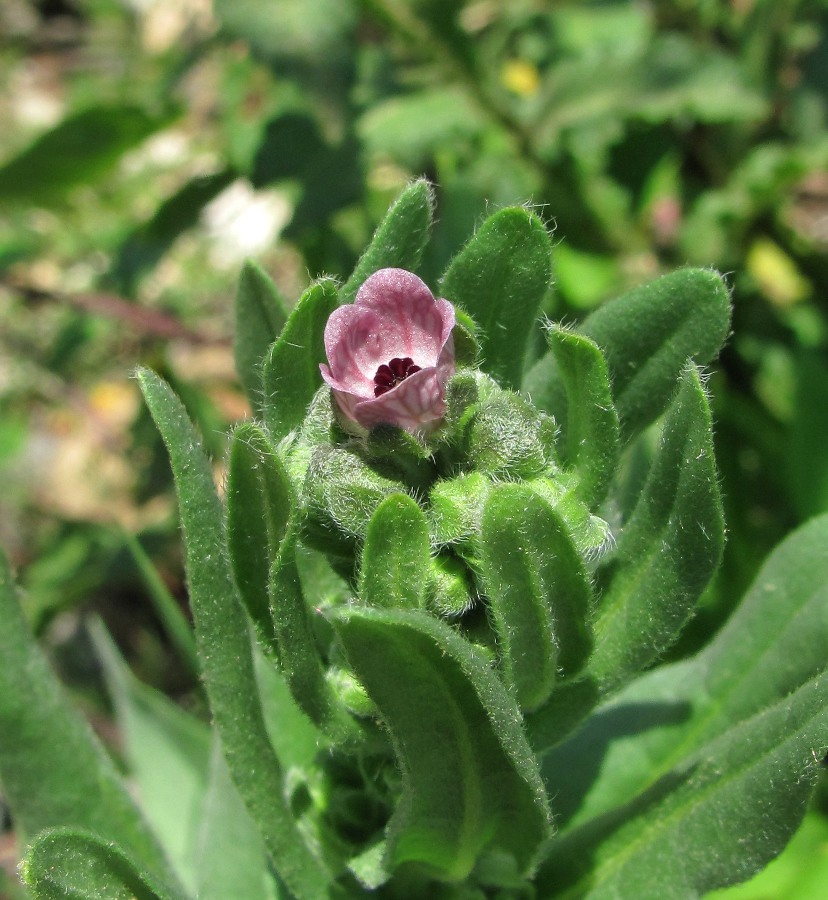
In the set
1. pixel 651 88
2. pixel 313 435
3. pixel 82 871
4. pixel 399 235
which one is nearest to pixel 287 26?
pixel 651 88

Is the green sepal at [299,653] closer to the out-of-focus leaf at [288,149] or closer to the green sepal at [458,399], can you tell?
the green sepal at [458,399]

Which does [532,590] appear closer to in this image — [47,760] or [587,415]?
[587,415]

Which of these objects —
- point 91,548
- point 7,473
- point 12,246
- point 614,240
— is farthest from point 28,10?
point 614,240

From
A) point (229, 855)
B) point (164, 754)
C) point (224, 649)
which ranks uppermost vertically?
point (224, 649)

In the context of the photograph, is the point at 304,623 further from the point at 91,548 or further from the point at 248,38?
the point at 91,548

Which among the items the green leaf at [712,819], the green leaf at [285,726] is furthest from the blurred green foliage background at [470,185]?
the green leaf at [712,819]

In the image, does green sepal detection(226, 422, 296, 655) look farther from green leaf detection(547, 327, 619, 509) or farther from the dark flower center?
green leaf detection(547, 327, 619, 509)
